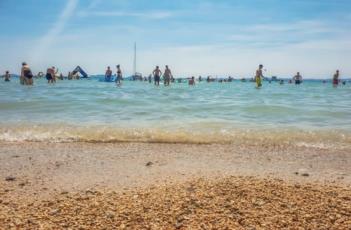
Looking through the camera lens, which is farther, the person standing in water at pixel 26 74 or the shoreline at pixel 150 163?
the person standing in water at pixel 26 74

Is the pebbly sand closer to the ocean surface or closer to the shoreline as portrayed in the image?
the shoreline

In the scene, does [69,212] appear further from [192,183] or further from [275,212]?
[275,212]

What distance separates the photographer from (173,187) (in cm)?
433

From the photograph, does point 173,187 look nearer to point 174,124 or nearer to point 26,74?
point 174,124

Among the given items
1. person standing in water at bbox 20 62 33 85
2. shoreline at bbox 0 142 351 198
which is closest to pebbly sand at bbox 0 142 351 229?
shoreline at bbox 0 142 351 198

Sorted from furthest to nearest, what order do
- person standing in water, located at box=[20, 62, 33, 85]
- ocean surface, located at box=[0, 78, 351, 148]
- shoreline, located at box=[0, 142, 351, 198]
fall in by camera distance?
1. person standing in water, located at box=[20, 62, 33, 85]
2. ocean surface, located at box=[0, 78, 351, 148]
3. shoreline, located at box=[0, 142, 351, 198]

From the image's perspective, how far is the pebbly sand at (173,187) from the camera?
133 inches

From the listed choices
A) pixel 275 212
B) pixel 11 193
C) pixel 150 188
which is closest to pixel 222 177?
pixel 150 188

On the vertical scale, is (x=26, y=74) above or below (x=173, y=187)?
above

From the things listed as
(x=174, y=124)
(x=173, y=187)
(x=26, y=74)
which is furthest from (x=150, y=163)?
(x=26, y=74)

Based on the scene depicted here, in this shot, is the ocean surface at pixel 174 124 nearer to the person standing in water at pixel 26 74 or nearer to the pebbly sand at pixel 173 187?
the pebbly sand at pixel 173 187

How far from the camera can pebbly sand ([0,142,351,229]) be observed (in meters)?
3.39

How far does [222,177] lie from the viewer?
4.84 m

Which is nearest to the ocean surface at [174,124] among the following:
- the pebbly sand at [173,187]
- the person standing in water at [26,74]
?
the pebbly sand at [173,187]
